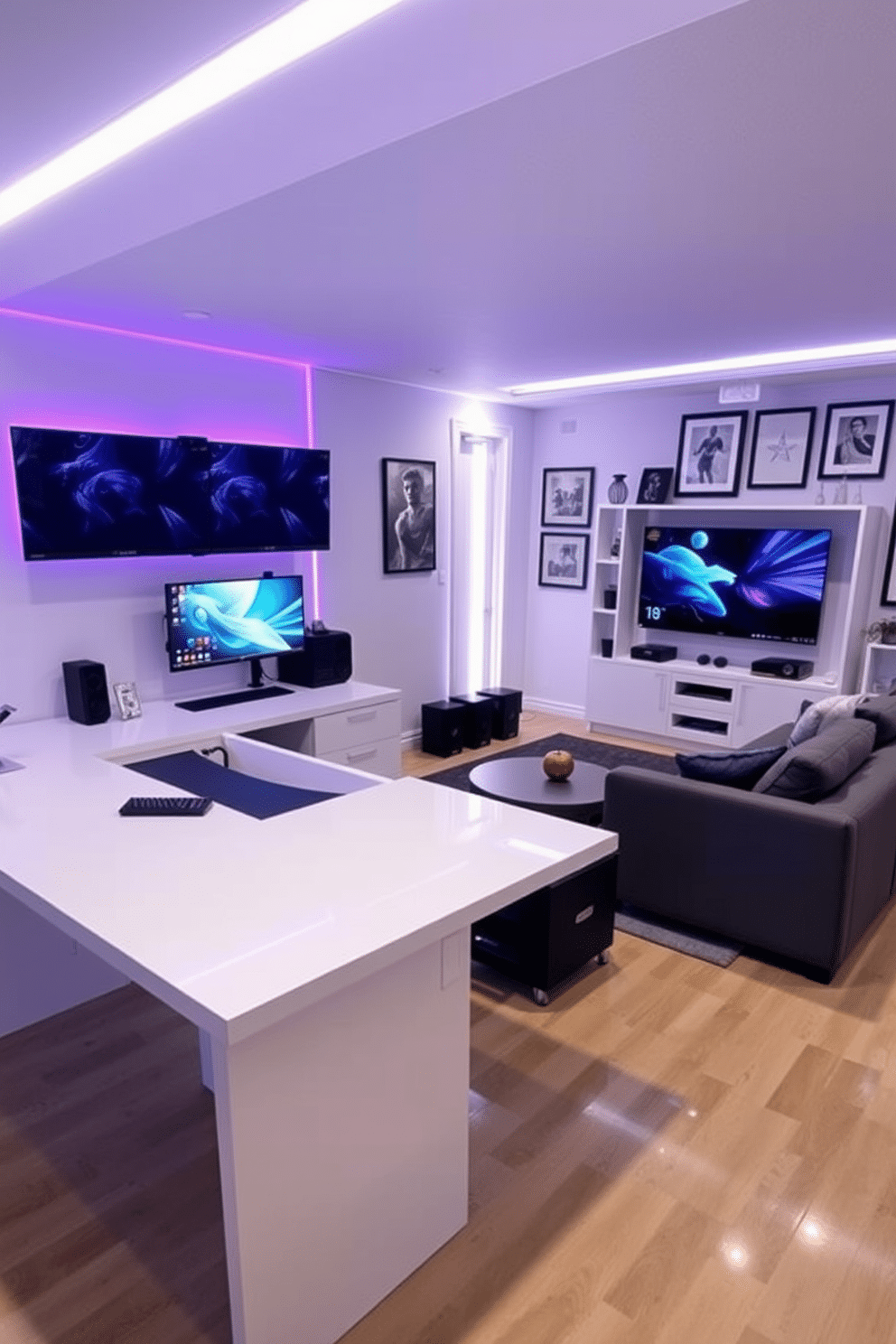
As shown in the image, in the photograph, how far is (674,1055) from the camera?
2.31 meters

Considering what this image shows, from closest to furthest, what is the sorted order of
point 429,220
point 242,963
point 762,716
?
1. point 242,963
2. point 429,220
3. point 762,716

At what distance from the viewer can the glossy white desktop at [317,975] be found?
125 centimetres

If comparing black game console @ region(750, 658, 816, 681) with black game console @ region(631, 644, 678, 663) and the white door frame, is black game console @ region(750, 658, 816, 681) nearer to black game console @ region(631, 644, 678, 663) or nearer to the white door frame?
black game console @ region(631, 644, 678, 663)

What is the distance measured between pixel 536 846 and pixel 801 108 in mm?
1647

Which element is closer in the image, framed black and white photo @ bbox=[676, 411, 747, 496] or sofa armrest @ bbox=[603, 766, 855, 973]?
sofa armrest @ bbox=[603, 766, 855, 973]

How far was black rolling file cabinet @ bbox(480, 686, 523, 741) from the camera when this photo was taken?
17.8ft

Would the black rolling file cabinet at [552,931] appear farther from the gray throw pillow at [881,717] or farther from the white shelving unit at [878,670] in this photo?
the white shelving unit at [878,670]

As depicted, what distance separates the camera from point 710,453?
17.0ft

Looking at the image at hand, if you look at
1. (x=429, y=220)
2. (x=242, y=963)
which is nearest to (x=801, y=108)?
(x=429, y=220)

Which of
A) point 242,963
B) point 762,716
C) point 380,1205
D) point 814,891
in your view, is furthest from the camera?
point 762,716

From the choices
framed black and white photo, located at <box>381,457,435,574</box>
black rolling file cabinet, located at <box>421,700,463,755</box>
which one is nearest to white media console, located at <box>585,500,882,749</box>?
black rolling file cabinet, located at <box>421,700,463,755</box>

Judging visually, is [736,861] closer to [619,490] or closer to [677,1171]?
[677,1171]

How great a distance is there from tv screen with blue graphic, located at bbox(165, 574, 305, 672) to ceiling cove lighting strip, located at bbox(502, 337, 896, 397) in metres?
2.19

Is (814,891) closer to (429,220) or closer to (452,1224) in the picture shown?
(452,1224)
